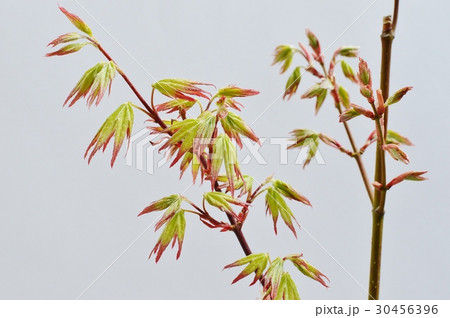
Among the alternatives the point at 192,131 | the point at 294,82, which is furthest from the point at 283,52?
the point at 192,131

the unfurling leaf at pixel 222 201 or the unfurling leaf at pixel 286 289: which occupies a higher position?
the unfurling leaf at pixel 222 201

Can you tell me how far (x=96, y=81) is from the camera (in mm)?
516

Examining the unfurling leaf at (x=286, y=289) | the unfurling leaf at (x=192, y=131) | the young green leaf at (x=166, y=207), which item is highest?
the unfurling leaf at (x=192, y=131)

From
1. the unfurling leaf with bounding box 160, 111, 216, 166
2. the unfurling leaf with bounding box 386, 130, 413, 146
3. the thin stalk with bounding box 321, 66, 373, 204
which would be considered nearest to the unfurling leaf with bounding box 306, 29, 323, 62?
the thin stalk with bounding box 321, 66, 373, 204

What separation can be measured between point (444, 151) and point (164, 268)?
0.69m

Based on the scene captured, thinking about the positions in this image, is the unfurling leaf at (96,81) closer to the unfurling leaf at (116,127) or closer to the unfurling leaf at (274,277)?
the unfurling leaf at (116,127)

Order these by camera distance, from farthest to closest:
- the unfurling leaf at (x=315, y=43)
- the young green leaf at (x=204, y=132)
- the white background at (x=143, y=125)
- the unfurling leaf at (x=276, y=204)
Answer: the white background at (x=143, y=125) → the unfurling leaf at (x=315, y=43) → the unfurling leaf at (x=276, y=204) → the young green leaf at (x=204, y=132)

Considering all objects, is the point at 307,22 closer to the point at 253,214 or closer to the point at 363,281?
the point at 253,214

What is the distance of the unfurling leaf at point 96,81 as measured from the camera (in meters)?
0.51

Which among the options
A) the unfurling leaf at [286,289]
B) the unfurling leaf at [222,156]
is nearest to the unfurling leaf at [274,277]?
the unfurling leaf at [286,289]
